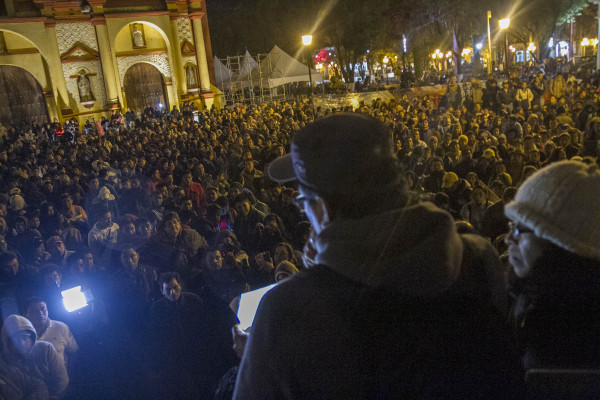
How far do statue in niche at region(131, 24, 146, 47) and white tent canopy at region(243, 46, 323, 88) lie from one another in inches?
344

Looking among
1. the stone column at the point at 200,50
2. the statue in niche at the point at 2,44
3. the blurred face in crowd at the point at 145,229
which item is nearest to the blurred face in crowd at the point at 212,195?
the blurred face in crowd at the point at 145,229

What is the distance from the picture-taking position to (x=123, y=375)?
4996 millimetres

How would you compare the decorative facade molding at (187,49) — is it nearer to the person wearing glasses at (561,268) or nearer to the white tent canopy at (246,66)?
the white tent canopy at (246,66)

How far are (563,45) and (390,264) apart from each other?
7709cm

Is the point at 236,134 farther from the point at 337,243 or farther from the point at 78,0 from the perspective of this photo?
the point at 78,0

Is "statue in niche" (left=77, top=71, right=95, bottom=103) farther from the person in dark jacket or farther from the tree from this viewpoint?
the tree

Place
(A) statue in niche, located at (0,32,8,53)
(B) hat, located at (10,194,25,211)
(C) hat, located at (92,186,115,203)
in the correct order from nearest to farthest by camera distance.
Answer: (B) hat, located at (10,194,25,211)
(C) hat, located at (92,186,115,203)
(A) statue in niche, located at (0,32,8,53)

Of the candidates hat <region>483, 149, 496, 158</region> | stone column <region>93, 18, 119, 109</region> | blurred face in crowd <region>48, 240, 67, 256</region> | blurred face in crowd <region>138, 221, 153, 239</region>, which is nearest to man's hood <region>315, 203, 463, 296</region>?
blurred face in crowd <region>138, 221, 153, 239</region>

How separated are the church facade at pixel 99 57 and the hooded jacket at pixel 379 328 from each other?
29503 mm

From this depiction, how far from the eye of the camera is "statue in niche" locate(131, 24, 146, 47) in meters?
31.9

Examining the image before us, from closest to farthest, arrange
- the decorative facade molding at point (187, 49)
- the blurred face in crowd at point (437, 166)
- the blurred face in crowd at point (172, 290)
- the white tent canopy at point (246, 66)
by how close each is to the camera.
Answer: the blurred face in crowd at point (172, 290) < the blurred face in crowd at point (437, 166) < the white tent canopy at point (246, 66) < the decorative facade molding at point (187, 49)

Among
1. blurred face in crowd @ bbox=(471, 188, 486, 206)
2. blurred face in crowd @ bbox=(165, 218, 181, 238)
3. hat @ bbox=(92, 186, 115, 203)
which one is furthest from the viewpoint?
hat @ bbox=(92, 186, 115, 203)

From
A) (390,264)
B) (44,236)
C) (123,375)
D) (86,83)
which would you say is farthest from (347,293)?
(86,83)

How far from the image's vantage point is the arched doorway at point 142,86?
3259 cm
